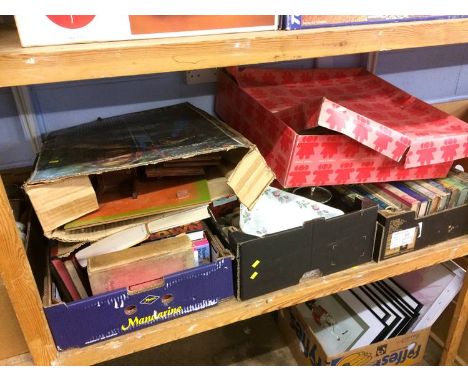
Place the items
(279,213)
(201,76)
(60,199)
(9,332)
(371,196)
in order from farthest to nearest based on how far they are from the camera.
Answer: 1. (201,76)
2. (371,196)
3. (279,213)
4. (9,332)
5. (60,199)

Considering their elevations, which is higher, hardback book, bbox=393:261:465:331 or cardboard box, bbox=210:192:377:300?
cardboard box, bbox=210:192:377:300

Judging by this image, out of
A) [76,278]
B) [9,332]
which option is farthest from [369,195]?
[9,332]

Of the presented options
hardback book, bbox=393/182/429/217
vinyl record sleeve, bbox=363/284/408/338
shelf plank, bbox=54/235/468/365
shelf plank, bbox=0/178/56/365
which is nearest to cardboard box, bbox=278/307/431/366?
vinyl record sleeve, bbox=363/284/408/338

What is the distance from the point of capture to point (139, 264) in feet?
2.72

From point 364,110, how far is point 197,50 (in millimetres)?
593

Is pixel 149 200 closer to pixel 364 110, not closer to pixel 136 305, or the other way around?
pixel 136 305

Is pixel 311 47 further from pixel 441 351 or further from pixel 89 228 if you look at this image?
pixel 441 351

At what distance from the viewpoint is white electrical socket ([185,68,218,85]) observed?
3.80 feet

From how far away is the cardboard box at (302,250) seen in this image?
0.87 meters

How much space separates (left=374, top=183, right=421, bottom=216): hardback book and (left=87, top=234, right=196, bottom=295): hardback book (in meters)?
0.54

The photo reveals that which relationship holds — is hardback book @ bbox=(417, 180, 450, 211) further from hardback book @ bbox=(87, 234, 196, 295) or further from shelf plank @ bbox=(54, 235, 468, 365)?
hardback book @ bbox=(87, 234, 196, 295)

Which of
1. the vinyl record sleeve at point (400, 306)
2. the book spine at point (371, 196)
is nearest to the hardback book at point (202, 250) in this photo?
the book spine at point (371, 196)
